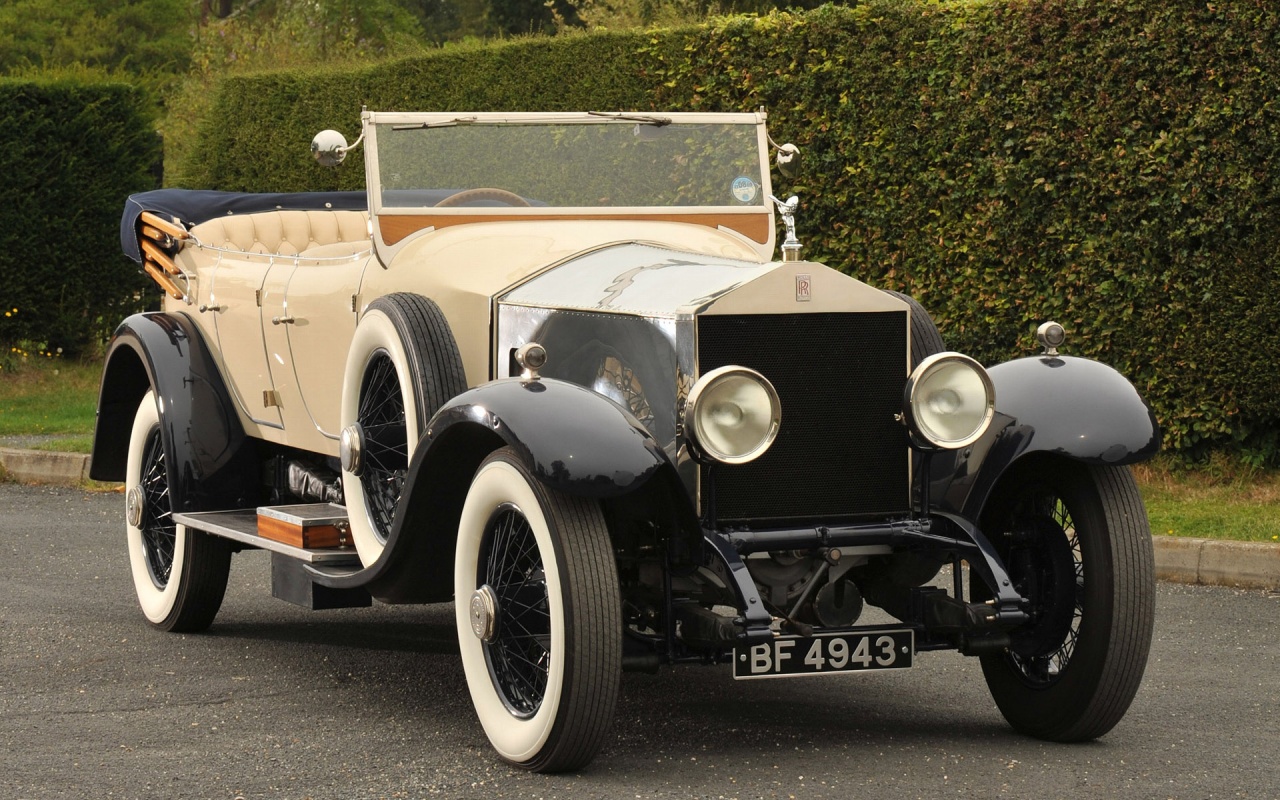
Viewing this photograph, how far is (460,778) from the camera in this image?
441 centimetres

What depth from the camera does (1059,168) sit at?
8.99m

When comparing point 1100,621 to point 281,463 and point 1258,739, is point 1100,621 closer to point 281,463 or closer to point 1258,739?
point 1258,739

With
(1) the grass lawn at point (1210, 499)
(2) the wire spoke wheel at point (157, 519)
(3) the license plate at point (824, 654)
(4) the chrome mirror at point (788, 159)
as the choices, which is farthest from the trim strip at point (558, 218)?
(1) the grass lawn at point (1210, 499)

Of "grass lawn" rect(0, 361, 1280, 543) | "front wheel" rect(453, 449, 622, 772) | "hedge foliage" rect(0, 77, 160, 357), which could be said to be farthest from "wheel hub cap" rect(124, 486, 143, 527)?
"hedge foliage" rect(0, 77, 160, 357)

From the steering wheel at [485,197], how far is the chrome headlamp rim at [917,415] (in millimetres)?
1975

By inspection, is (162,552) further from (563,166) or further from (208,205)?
(563,166)

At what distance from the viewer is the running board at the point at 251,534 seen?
18.0 ft

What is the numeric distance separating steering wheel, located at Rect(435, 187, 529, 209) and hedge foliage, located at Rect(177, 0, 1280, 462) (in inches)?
154

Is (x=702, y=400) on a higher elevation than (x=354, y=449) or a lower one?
higher

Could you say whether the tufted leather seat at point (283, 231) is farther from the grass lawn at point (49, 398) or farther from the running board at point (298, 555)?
the grass lawn at point (49, 398)

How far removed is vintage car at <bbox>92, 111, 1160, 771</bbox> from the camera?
4.36 m

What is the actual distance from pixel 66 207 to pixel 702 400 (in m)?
12.3

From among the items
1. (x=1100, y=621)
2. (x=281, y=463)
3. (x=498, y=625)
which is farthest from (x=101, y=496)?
(x=1100, y=621)

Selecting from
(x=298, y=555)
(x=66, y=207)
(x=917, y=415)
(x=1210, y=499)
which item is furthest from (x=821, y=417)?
(x=66, y=207)
